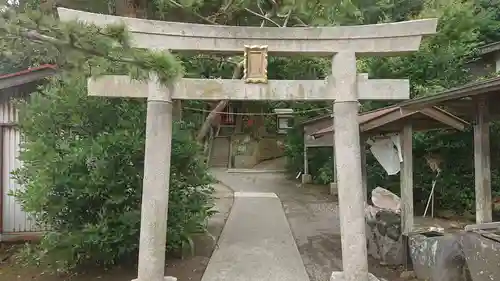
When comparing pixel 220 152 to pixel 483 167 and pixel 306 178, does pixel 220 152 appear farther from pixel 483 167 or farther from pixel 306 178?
pixel 483 167

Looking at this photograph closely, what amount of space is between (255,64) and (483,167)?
166 inches

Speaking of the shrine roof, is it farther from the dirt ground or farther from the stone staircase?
the stone staircase

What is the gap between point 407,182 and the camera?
6887 mm

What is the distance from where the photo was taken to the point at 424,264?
5.73m

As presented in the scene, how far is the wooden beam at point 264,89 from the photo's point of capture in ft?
18.8

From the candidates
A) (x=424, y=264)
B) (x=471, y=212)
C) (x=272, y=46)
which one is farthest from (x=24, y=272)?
(x=471, y=212)

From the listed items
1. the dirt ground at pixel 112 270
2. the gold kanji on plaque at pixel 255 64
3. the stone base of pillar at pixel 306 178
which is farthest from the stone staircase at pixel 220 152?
the gold kanji on plaque at pixel 255 64

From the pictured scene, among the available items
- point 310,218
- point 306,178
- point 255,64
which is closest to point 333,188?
point 306,178

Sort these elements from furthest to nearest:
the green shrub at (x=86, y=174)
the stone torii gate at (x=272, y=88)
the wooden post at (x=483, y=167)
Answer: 1. the wooden post at (x=483, y=167)
2. the green shrub at (x=86, y=174)
3. the stone torii gate at (x=272, y=88)

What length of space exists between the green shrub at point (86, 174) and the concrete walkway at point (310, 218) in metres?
2.55

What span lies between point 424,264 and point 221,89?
12.6 feet

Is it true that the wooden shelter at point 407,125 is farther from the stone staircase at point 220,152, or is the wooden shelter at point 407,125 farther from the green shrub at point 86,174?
the stone staircase at point 220,152

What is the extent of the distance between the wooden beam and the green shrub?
92 centimetres

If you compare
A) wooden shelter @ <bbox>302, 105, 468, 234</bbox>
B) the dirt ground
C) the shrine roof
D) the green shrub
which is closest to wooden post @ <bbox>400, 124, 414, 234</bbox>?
wooden shelter @ <bbox>302, 105, 468, 234</bbox>
